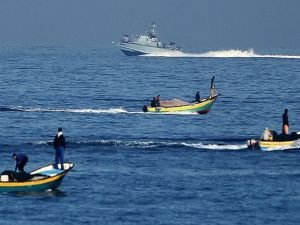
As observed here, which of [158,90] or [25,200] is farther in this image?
[158,90]

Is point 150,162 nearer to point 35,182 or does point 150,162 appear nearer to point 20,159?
point 35,182

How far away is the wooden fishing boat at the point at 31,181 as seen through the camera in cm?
5978

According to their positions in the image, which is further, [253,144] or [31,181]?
[253,144]

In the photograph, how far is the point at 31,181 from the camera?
197 feet

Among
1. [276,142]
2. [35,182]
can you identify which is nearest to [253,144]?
[276,142]

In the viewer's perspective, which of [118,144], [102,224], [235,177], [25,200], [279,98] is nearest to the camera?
[102,224]

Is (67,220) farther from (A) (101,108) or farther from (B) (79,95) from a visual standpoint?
(B) (79,95)

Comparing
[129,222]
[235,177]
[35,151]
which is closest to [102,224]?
[129,222]

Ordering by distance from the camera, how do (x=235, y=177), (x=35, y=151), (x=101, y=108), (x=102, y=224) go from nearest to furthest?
(x=102, y=224)
(x=235, y=177)
(x=35, y=151)
(x=101, y=108)

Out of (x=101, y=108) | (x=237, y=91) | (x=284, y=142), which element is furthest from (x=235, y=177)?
(x=237, y=91)

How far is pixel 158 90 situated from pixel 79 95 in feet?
54.2

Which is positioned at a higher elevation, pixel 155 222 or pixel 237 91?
pixel 237 91

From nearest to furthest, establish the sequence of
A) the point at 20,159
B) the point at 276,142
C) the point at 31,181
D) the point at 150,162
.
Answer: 1. the point at 31,181
2. the point at 20,159
3. the point at 150,162
4. the point at 276,142

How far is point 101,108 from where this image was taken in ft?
381
